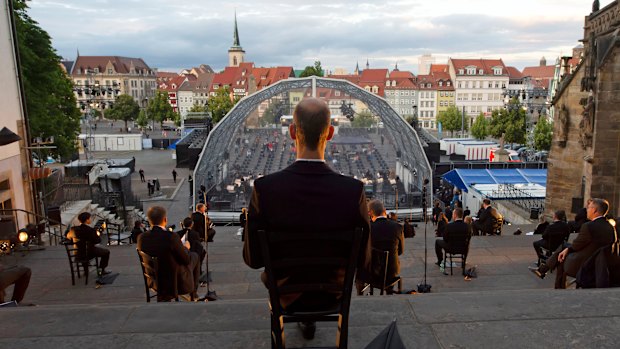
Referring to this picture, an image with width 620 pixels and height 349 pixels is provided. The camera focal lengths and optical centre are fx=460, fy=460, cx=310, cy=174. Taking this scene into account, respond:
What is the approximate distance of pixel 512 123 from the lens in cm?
4566

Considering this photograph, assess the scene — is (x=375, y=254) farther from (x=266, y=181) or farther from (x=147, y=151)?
(x=147, y=151)

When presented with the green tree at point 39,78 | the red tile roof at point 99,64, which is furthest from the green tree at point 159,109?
the green tree at point 39,78

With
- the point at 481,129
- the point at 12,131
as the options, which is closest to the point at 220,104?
the point at 481,129

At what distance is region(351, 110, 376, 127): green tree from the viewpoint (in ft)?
97.7

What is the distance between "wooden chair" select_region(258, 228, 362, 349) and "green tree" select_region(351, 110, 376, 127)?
2773 cm

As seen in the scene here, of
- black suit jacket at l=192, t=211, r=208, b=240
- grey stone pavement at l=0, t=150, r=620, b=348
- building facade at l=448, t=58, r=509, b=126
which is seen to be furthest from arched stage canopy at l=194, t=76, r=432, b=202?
building facade at l=448, t=58, r=509, b=126

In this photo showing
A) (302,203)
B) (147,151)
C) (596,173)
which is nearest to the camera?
(302,203)

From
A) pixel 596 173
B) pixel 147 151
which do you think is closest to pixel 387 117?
pixel 596 173

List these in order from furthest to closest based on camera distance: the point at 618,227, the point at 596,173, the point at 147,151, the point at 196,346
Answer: the point at 147,151
the point at 596,173
the point at 618,227
the point at 196,346

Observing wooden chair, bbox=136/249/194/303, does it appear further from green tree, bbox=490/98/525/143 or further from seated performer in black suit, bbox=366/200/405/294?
green tree, bbox=490/98/525/143

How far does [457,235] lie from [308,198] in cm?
575

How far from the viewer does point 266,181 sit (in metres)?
2.27

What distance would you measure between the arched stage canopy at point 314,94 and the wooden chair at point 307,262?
2228cm

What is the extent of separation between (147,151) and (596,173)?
50.9 meters
